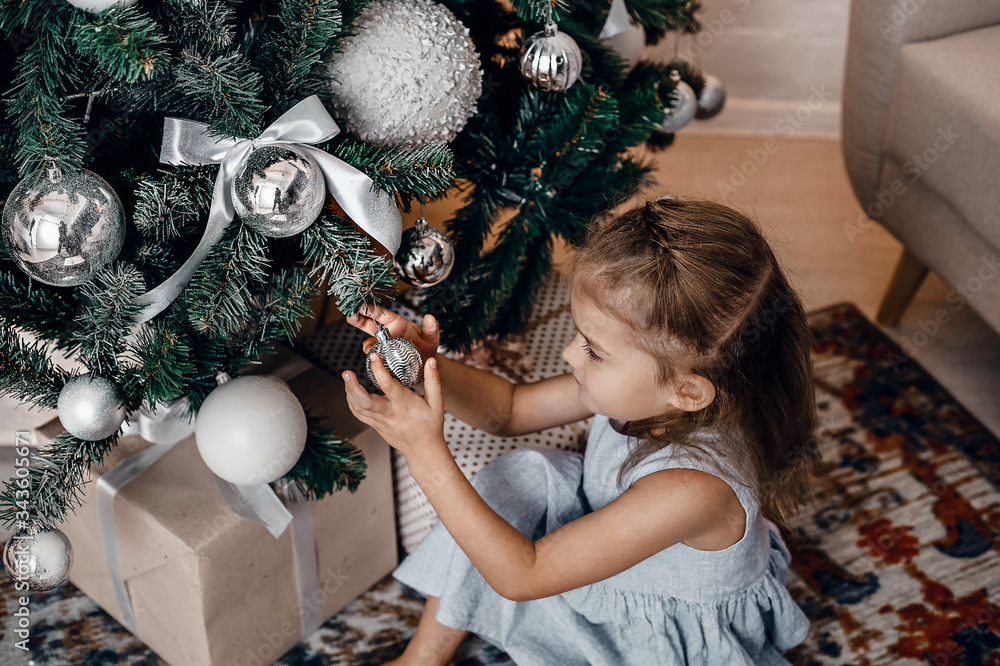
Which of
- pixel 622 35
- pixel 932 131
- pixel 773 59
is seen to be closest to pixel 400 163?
pixel 622 35

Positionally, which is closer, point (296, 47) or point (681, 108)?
point (296, 47)

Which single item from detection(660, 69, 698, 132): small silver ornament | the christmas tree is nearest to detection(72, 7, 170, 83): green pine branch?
the christmas tree

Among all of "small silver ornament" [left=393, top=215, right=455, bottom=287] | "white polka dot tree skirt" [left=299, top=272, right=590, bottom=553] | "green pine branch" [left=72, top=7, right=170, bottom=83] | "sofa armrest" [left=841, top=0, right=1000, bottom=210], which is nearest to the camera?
"green pine branch" [left=72, top=7, right=170, bottom=83]

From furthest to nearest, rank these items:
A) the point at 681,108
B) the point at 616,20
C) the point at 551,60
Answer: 1. the point at 681,108
2. the point at 616,20
3. the point at 551,60

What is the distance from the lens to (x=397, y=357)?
641mm

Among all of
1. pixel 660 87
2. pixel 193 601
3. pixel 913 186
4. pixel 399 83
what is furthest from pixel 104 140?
pixel 913 186

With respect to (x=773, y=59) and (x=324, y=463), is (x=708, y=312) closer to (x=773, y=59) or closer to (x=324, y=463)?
(x=324, y=463)

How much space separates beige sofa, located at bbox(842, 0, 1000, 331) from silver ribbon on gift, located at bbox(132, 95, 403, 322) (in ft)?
3.02

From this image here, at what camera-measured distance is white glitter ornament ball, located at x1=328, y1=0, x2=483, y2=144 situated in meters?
0.63

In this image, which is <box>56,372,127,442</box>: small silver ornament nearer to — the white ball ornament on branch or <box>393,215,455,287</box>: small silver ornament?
<box>393,215,455,287</box>: small silver ornament

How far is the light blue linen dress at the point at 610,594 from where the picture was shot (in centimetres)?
83

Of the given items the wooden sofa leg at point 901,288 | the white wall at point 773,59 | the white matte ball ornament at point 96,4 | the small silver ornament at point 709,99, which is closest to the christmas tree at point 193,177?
the white matte ball ornament at point 96,4

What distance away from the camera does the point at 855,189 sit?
146 cm

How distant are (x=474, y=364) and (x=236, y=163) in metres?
0.50
